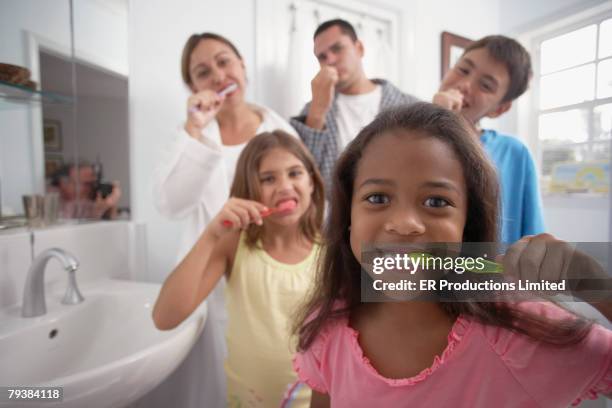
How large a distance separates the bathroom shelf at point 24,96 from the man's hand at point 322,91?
40 cm

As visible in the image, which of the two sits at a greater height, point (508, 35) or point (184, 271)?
point (508, 35)

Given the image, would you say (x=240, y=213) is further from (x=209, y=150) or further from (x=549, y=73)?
(x=549, y=73)

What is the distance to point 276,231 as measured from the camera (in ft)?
→ 1.79

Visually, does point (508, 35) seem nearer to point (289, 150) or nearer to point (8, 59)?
point (289, 150)

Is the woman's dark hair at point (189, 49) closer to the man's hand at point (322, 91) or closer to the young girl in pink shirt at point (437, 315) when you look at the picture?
the man's hand at point (322, 91)

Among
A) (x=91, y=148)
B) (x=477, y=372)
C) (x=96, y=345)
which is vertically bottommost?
(x=96, y=345)

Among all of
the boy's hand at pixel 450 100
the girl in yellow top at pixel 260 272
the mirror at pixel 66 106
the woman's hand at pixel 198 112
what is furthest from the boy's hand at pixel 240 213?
the mirror at pixel 66 106

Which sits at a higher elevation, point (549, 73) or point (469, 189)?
point (549, 73)

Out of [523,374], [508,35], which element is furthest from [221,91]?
[523,374]

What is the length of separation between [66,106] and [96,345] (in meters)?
0.43

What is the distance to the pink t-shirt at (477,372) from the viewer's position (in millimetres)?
211

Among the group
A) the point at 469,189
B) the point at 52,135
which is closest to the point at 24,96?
the point at 52,135

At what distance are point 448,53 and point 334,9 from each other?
0.20m

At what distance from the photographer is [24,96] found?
46 centimetres
